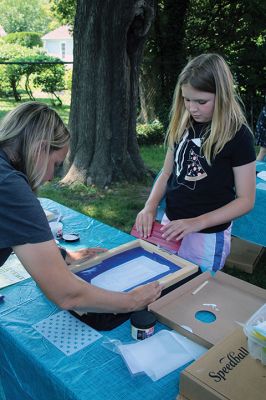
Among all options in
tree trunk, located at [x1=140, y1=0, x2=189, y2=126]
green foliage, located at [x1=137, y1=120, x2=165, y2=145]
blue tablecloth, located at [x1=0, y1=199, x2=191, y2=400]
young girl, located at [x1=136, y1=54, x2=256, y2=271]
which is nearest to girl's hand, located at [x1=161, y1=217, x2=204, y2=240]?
young girl, located at [x1=136, y1=54, x2=256, y2=271]

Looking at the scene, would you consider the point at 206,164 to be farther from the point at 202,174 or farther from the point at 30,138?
the point at 30,138

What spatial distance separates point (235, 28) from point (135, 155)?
199 inches

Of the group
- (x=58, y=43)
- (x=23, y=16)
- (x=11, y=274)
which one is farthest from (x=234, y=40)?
(x=23, y=16)

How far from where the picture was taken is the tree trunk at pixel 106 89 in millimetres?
4463

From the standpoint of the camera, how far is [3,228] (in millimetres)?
1097

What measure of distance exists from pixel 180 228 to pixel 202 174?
0.96 feet

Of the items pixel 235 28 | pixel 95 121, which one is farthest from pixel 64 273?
pixel 235 28

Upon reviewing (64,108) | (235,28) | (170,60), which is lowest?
(64,108)

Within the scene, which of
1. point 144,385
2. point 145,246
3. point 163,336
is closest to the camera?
point 144,385

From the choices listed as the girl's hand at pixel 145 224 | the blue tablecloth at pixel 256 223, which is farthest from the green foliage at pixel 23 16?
the girl's hand at pixel 145 224

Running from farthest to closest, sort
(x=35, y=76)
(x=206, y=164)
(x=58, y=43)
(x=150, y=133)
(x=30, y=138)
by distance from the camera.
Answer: (x=58, y=43) → (x=35, y=76) → (x=150, y=133) → (x=206, y=164) → (x=30, y=138)

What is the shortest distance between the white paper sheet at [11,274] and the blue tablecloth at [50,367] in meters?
0.05

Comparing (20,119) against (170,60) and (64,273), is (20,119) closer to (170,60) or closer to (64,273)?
(64,273)

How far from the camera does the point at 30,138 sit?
125cm
